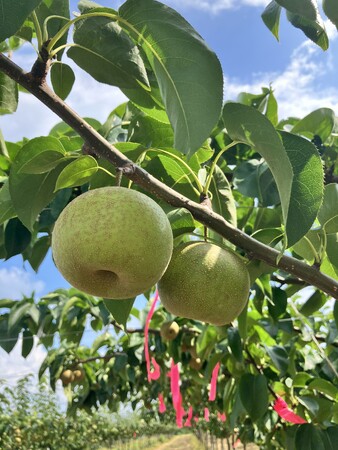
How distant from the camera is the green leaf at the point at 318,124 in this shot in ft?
6.48

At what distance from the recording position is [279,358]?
2.62 meters

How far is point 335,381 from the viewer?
2.91m

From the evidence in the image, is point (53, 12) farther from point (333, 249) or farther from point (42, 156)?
point (333, 249)

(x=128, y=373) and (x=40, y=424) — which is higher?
(x=128, y=373)

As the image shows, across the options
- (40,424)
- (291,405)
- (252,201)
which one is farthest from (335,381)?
(40,424)

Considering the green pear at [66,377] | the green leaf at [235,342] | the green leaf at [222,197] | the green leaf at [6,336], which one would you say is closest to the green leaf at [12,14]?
the green leaf at [222,197]

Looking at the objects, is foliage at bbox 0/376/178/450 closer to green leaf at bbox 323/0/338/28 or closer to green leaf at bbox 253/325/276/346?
green leaf at bbox 253/325/276/346

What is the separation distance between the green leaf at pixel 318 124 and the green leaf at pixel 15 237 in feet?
3.56

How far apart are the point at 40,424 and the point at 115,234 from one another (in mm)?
8957

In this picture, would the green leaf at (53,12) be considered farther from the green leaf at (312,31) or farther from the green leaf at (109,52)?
the green leaf at (312,31)

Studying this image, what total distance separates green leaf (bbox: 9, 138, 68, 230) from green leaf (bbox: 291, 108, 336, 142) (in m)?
1.17

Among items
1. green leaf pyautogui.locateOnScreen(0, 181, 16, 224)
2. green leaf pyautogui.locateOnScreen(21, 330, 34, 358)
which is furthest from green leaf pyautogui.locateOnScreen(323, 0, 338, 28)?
green leaf pyautogui.locateOnScreen(21, 330, 34, 358)

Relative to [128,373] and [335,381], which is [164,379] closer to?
[128,373]

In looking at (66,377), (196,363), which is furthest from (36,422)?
(196,363)
